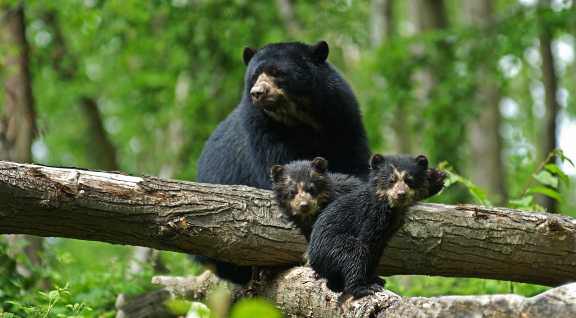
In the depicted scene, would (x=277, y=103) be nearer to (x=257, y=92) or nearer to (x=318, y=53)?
(x=257, y=92)

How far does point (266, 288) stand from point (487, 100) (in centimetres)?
1026

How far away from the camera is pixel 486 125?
15.6 metres

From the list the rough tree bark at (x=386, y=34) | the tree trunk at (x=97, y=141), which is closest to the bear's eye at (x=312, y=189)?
the rough tree bark at (x=386, y=34)

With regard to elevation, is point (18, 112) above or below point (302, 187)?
above

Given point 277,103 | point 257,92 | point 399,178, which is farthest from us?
point 277,103

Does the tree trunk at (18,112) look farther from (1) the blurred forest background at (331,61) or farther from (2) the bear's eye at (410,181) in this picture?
(2) the bear's eye at (410,181)

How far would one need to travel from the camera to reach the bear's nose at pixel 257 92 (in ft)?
25.4

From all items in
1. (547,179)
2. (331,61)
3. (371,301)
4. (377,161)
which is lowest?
(371,301)

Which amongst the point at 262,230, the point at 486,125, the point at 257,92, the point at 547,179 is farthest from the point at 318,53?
the point at 486,125

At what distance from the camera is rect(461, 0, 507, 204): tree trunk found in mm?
14742

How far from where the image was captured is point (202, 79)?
630 inches

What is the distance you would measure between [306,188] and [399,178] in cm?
83

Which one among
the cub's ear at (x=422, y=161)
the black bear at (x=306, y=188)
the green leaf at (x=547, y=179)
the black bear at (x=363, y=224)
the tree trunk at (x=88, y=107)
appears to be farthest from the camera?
the tree trunk at (x=88, y=107)

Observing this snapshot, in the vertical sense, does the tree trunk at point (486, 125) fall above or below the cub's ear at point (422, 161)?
above
